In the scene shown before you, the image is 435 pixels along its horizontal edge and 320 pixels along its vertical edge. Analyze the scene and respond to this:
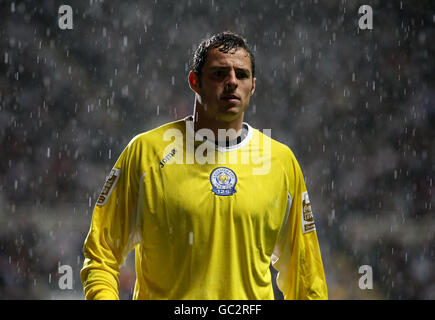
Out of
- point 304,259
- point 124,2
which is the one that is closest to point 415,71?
point 124,2

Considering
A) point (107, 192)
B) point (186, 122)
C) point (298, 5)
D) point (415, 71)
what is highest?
point (298, 5)

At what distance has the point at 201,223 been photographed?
1459mm

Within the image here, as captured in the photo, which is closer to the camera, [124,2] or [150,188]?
[150,188]

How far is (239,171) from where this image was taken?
5.15 feet

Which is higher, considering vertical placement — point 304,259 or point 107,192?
point 107,192

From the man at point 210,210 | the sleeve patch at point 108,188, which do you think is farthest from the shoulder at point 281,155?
the sleeve patch at point 108,188

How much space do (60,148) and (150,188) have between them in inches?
196

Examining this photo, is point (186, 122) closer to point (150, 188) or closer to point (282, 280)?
point (150, 188)

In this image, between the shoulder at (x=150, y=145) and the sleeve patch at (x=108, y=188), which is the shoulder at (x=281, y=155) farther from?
the sleeve patch at (x=108, y=188)

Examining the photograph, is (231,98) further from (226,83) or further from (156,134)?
(156,134)

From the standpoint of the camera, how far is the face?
152cm

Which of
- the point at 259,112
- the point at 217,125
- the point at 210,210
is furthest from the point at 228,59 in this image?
the point at 259,112

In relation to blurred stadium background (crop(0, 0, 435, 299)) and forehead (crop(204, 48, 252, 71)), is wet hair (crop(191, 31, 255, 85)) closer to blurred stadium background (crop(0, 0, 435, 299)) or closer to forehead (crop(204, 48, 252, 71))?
forehead (crop(204, 48, 252, 71))
